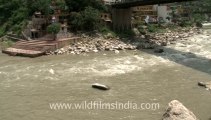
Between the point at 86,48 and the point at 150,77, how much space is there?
11223mm

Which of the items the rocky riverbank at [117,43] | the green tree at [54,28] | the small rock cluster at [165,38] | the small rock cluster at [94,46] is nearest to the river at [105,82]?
the small rock cluster at [94,46]

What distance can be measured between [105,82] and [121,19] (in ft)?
70.1

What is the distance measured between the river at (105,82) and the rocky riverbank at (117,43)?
1.45 meters

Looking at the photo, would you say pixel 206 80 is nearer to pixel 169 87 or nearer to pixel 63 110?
pixel 169 87

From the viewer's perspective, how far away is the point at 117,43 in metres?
33.7

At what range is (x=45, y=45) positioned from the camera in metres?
30.7

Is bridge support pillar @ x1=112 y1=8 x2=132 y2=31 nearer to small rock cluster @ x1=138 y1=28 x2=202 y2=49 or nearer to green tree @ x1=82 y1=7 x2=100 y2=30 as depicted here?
small rock cluster @ x1=138 y1=28 x2=202 y2=49

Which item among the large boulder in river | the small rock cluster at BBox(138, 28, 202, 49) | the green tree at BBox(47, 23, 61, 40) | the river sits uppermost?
the green tree at BBox(47, 23, 61, 40)

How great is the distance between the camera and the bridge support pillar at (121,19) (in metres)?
40.3

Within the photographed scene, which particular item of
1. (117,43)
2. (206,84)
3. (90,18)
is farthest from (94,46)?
(206,84)

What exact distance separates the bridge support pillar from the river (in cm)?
986

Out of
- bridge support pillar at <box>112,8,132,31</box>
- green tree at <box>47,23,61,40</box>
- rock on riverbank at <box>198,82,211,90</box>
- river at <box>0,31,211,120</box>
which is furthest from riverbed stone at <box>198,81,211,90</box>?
bridge support pillar at <box>112,8,132,31</box>

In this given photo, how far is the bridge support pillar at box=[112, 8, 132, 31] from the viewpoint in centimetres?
4031

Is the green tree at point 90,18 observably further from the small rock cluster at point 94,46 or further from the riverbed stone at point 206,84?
the riverbed stone at point 206,84
